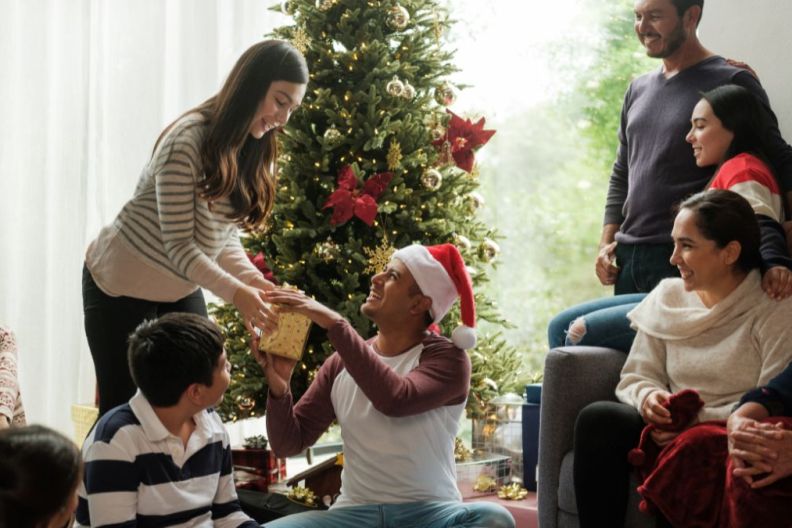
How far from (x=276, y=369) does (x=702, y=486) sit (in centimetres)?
106

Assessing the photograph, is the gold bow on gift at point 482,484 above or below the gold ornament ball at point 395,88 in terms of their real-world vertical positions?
below

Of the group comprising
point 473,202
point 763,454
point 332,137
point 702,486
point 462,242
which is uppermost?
point 332,137

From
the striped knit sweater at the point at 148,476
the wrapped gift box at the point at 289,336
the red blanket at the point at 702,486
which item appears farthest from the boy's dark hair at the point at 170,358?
the red blanket at the point at 702,486

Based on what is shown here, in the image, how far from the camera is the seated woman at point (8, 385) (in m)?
2.55

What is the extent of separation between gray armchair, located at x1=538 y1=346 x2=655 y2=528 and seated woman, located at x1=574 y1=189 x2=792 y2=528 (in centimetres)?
9

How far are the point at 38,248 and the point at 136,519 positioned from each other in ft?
7.50

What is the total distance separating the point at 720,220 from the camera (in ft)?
8.15

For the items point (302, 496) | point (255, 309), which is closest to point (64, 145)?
point (302, 496)

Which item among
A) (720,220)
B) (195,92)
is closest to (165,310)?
(720,220)

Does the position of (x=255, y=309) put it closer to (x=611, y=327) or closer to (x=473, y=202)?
(x=611, y=327)

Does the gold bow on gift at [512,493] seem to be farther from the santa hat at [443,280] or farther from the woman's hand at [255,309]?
the woman's hand at [255,309]

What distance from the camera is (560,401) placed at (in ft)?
8.66

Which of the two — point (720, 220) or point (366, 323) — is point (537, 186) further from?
point (720, 220)

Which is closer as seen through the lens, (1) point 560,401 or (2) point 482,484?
(1) point 560,401
